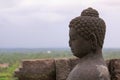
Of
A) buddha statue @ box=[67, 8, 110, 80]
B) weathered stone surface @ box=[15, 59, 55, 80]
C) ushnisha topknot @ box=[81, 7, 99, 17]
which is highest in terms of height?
ushnisha topknot @ box=[81, 7, 99, 17]

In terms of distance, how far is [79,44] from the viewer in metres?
4.04

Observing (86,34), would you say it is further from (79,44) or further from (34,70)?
(34,70)

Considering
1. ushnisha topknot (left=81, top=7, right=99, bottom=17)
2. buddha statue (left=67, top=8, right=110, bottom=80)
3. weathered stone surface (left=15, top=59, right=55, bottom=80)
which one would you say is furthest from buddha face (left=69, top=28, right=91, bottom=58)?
weathered stone surface (left=15, top=59, right=55, bottom=80)

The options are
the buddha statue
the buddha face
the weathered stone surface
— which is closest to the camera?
the buddha statue

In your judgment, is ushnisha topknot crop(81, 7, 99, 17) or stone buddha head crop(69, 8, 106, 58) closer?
stone buddha head crop(69, 8, 106, 58)

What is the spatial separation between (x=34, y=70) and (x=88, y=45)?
3.44ft

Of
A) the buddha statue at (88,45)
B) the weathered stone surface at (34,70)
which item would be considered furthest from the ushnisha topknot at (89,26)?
the weathered stone surface at (34,70)

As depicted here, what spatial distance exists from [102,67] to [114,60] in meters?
0.90

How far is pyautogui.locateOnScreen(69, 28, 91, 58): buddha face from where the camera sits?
4.01 metres

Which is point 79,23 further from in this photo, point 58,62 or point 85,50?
point 58,62

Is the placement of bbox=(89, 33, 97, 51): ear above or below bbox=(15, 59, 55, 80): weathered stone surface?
above

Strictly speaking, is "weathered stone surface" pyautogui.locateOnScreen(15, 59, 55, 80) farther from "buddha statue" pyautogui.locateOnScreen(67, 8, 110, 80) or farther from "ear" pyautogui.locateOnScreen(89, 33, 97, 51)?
"ear" pyautogui.locateOnScreen(89, 33, 97, 51)

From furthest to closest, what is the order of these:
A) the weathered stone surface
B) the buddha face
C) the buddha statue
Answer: the weathered stone surface → the buddha face → the buddha statue

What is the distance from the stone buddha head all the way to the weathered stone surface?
Answer: 2.80 feet
